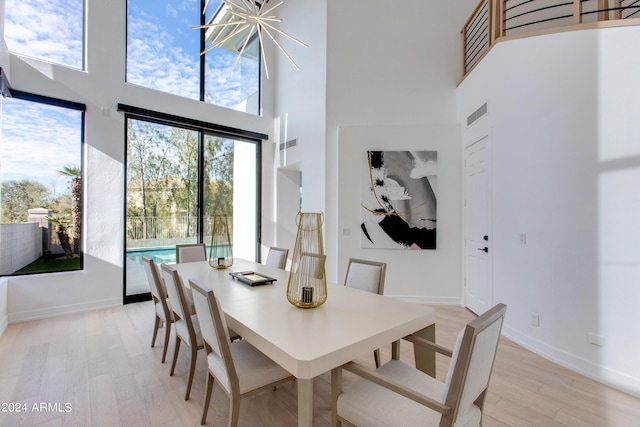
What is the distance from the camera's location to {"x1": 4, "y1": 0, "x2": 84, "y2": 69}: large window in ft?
12.6

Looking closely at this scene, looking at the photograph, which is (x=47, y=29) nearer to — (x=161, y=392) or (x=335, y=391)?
(x=161, y=392)

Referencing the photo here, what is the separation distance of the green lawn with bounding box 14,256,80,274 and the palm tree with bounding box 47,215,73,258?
0.10 metres

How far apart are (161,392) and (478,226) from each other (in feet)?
13.0

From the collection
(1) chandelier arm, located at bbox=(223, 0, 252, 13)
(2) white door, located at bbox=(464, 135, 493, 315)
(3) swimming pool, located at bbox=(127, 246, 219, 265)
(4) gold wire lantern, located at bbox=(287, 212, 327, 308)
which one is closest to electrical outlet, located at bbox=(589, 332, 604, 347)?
(2) white door, located at bbox=(464, 135, 493, 315)

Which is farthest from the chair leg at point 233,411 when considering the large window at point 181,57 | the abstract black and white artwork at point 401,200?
the large window at point 181,57

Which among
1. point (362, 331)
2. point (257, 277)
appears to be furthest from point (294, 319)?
point (257, 277)

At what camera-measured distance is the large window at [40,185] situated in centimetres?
373

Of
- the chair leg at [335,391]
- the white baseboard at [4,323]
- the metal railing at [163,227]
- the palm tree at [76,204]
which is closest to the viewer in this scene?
the chair leg at [335,391]

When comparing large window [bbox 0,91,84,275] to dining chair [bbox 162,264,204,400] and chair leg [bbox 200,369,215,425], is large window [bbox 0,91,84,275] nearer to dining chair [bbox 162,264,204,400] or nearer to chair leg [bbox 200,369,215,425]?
dining chair [bbox 162,264,204,400]

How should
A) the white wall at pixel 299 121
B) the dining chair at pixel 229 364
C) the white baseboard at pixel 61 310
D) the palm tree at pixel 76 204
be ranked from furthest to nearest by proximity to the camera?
1. the white wall at pixel 299 121
2. the palm tree at pixel 76 204
3. the white baseboard at pixel 61 310
4. the dining chair at pixel 229 364

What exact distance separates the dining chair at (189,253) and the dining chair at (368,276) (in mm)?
2202

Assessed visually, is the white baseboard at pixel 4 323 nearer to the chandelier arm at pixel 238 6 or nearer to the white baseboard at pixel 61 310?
the white baseboard at pixel 61 310

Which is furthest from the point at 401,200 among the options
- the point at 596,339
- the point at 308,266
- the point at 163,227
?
the point at 163,227

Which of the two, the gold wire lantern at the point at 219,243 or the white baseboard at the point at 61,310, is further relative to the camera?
the white baseboard at the point at 61,310
